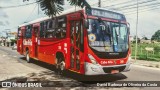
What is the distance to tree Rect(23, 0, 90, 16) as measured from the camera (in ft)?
11.1

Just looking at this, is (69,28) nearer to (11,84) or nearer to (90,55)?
(90,55)

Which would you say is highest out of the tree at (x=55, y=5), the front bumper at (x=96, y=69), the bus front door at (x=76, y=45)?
the tree at (x=55, y=5)

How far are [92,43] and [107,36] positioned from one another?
85 cm

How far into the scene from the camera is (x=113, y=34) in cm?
1042

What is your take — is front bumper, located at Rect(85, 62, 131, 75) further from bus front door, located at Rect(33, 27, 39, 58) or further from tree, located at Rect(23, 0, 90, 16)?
bus front door, located at Rect(33, 27, 39, 58)

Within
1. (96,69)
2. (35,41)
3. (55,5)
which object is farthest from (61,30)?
(55,5)

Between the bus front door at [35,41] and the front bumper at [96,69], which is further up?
the bus front door at [35,41]

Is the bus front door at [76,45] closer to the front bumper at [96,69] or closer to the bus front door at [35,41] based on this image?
the front bumper at [96,69]

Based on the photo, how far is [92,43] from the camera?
9.77 m

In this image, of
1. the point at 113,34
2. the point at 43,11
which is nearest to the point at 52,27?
the point at 113,34

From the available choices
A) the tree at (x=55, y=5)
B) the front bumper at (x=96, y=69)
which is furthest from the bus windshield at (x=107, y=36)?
the tree at (x=55, y=5)

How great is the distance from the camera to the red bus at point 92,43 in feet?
31.8

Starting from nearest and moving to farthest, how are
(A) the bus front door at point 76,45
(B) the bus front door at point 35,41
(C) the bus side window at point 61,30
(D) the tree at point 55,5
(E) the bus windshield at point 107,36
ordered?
(D) the tree at point 55,5, (E) the bus windshield at point 107,36, (A) the bus front door at point 76,45, (C) the bus side window at point 61,30, (B) the bus front door at point 35,41

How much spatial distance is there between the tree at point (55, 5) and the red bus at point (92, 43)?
194 inches
